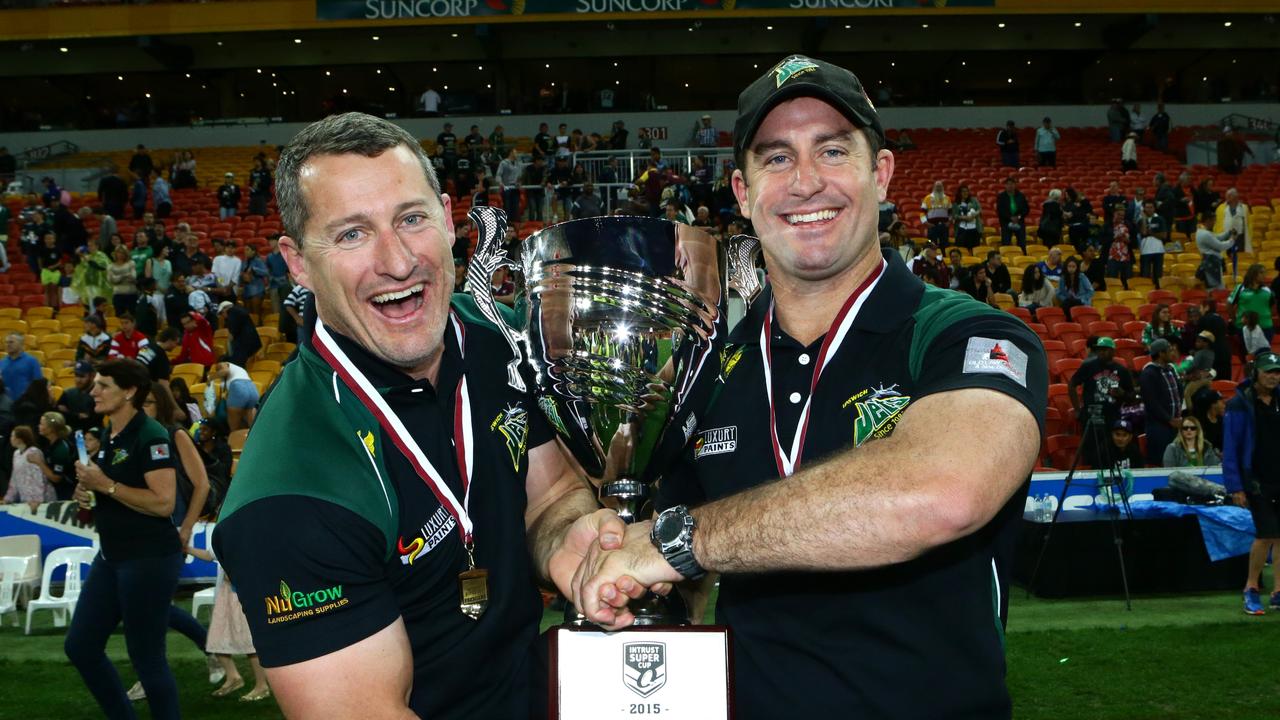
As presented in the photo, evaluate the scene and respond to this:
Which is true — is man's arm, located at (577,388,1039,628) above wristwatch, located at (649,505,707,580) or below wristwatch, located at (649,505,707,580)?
above

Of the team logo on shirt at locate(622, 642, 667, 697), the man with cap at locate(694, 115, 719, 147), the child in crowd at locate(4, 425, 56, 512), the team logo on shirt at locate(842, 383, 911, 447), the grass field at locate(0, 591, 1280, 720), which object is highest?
the man with cap at locate(694, 115, 719, 147)

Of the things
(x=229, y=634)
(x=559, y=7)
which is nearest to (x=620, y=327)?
(x=229, y=634)

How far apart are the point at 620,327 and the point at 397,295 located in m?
0.41

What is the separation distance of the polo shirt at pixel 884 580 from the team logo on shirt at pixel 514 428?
383 millimetres

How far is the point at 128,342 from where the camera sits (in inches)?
495

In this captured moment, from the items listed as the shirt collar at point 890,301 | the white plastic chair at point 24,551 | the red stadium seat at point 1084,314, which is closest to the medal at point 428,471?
the shirt collar at point 890,301

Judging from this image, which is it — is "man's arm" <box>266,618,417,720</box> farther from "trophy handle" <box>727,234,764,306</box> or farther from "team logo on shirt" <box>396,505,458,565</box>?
"trophy handle" <box>727,234,764,306</box>

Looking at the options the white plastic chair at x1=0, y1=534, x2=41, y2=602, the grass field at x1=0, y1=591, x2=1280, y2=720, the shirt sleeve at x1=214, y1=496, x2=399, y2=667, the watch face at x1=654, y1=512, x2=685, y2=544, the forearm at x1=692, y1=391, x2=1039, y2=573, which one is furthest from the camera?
the white plastic chair at x1=0, y1=534, x2=41, y2=602

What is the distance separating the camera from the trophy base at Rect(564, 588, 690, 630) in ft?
6.91

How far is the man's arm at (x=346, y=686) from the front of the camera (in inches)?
75.2

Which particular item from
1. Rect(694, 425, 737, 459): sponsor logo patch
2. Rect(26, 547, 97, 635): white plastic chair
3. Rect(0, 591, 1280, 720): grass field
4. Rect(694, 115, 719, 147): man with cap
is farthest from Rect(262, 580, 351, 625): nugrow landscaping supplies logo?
Rect(694, 115, 719, 147): man with cap

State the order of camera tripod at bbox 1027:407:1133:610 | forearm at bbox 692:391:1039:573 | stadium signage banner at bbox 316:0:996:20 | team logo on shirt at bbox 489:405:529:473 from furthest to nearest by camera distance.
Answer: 1. stadium signage banner at bbox 316:0:996:20
2. camera tripod at bbox 1027:407:1133:610
3. team logo on shirt at bbox 489:405:529:473
4. forearm at bbox 692:391:1039:573

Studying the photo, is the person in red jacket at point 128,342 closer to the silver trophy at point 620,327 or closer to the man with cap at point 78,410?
the man with cap at point 78,410

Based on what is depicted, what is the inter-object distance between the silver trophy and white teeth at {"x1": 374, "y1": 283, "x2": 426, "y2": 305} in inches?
7.7
